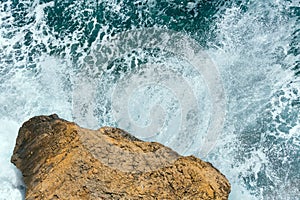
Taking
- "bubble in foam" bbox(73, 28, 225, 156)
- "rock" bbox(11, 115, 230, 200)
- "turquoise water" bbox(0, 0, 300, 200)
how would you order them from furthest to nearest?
"bubble in foam" bbox(73, 28, 225, 156) < "turquoise water" bbox(0, 0, 300, 200) < "rock" bbox(11, 115, 230, 200)

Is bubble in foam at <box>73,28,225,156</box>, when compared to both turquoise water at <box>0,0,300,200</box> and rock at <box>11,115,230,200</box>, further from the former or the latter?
rock at <box>11,115,230,200</box>

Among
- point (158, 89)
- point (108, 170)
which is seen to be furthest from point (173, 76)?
point (108, 170)

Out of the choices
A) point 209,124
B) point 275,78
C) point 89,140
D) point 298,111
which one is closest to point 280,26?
point 275,78

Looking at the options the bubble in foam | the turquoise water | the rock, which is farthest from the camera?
the bubble in foam

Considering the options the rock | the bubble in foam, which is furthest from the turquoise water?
the rock

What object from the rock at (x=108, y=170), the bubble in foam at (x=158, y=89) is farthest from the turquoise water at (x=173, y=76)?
the rock at (x=108, y=170)
